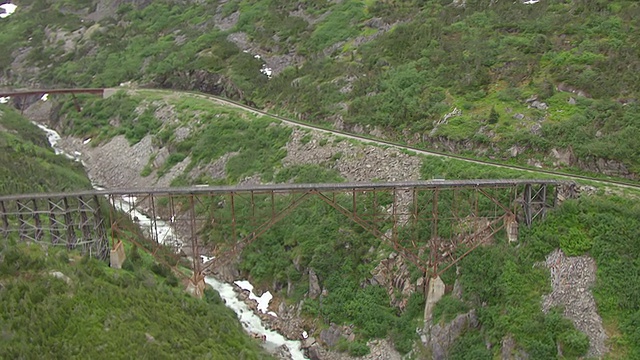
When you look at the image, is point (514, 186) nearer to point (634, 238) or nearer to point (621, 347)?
point (634, 238)

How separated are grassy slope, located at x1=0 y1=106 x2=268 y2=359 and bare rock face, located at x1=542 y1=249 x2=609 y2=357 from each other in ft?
55.3

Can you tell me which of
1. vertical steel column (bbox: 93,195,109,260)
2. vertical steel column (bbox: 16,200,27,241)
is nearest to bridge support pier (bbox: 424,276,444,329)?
vertical steel column (bbox: 93,195,109,260)

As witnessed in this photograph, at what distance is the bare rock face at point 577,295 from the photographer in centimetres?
3041

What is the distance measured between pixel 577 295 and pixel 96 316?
25055 millimetres

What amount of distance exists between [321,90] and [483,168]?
29153mm

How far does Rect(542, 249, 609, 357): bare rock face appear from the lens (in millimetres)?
30406

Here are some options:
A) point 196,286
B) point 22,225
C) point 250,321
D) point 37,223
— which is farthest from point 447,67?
point 22,225

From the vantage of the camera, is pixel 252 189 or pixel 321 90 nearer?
pixel 252 189

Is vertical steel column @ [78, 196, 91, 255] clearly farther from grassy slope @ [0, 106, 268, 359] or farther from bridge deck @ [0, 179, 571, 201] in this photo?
grassy slope @ [0, 106, 268, 359]

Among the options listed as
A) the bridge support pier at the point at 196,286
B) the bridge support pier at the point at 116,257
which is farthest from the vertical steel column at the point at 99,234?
the bridge support pier at the point at 196,286

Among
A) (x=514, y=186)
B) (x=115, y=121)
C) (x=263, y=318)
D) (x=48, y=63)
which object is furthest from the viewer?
(x=48, y=63)

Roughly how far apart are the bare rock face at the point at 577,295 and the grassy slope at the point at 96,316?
1687 cm

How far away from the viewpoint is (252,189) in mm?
34906

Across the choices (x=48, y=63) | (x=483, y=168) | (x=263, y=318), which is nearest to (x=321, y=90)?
(x=483, y=168)
